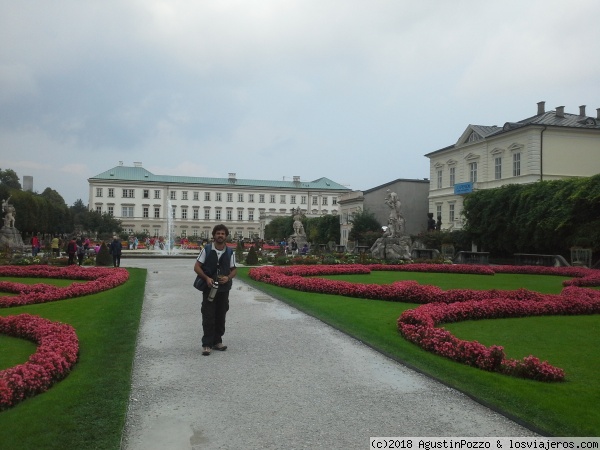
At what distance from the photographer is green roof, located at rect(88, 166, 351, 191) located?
94.4 metres

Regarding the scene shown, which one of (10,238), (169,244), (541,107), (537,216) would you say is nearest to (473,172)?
(541,107)

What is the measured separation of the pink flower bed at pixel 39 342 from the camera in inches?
195

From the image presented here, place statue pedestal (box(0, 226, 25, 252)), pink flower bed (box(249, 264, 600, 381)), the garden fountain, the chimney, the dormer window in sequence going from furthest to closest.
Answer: the dormer window < the chimney < the garden fountain < statue pedestal (box(0, 226, 25, 252)) < pink flower bed (box(249, 264, 600, 381))

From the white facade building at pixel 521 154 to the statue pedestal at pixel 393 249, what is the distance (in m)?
15.1

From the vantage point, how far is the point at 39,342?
7215mm

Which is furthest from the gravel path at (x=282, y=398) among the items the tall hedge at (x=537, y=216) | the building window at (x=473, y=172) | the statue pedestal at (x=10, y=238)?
the building window at (x=473, y=172)

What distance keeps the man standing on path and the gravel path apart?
0.27 m

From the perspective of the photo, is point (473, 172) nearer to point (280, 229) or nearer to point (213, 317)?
point (280, 229)

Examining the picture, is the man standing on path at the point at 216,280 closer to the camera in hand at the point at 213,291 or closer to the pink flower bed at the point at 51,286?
the camera in hand at the point at 213,291

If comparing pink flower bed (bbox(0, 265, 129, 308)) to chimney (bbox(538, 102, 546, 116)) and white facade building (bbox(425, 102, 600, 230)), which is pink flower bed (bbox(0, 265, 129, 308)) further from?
chimney (bbox(538, 102, 546, 116))

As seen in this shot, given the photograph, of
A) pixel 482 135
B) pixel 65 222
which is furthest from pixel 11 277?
pixel 65 222

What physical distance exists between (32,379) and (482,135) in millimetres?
42649

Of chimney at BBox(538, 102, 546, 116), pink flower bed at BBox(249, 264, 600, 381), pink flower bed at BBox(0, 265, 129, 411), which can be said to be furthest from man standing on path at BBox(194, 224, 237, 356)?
chimney at BBox(538, 102, 546, 116)

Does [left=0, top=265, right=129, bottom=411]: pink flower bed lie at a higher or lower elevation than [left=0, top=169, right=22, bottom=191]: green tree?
lower
